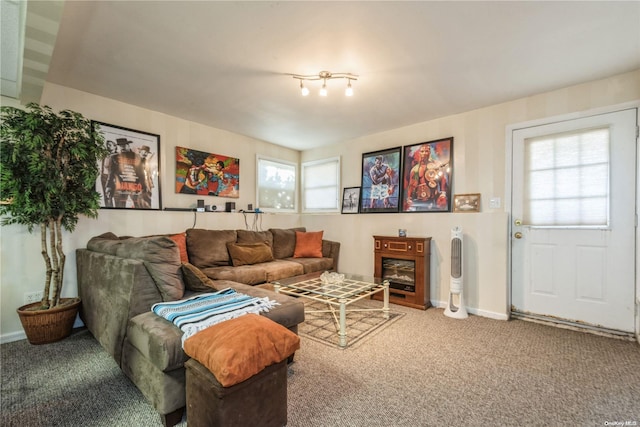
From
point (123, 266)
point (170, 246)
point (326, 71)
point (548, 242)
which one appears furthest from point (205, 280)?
point (548, 242)

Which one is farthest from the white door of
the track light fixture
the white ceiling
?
the track light fixture

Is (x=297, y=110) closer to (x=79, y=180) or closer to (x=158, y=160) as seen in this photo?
(x=158, y=160)

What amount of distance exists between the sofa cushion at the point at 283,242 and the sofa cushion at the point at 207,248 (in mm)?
885

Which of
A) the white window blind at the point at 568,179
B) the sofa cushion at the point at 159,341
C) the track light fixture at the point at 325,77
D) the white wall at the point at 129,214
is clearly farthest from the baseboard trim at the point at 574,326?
the white wall at the point at 129,214

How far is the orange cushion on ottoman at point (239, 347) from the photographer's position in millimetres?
1168

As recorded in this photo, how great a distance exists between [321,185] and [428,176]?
194 centimetres

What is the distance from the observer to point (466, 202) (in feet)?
11.1

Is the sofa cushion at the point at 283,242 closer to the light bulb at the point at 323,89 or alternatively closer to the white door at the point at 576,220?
the light bulb at the point at 323,89

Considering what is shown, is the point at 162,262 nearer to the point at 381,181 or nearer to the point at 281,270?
the point at 281,270

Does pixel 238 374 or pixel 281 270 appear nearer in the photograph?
pixel 238 374

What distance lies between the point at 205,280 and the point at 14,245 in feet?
6.35

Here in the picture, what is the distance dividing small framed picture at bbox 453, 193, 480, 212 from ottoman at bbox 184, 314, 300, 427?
2.84 metres

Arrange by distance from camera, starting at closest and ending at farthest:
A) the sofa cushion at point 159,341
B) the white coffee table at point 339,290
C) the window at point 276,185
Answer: the sofa cushion at point 159,341
the white coffee table at point 339,290
the window at point 276,185

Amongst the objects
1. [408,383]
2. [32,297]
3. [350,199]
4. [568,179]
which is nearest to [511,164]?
[568,179]
